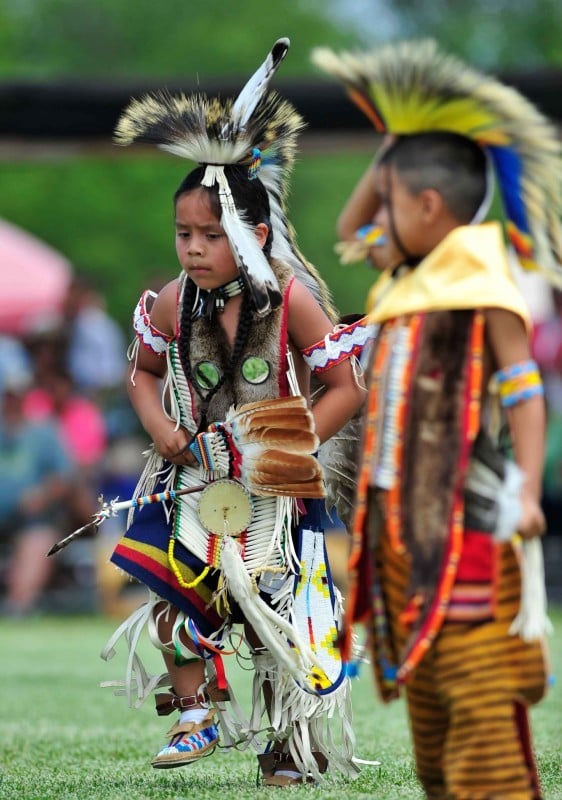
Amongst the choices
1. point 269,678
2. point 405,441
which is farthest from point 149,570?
point 405,441

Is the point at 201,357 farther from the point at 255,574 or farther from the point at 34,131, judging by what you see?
the point at 34,131

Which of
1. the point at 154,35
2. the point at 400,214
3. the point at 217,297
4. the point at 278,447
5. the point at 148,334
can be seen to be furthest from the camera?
the point at 154,35

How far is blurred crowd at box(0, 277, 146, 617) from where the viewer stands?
457 inches

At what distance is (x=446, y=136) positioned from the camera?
3.48 m

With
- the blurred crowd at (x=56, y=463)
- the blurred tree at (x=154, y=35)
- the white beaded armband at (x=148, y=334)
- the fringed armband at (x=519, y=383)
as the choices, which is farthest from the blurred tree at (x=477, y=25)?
the fringed armband at (x=519, y=383)

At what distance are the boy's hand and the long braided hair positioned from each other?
1372mm

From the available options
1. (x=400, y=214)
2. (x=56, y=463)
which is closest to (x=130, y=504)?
(x=400, y=214)

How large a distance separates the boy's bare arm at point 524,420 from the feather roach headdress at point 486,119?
0.60 feet

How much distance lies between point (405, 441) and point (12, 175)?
2406cm

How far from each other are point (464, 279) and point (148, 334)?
1.52 meters

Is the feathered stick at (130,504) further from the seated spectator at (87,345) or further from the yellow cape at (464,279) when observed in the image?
the seated spectator at (87,345)

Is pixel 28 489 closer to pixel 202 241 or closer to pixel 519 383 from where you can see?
pixel 202 241

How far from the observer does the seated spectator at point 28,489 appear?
11.6 m

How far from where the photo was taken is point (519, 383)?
3.31 m
